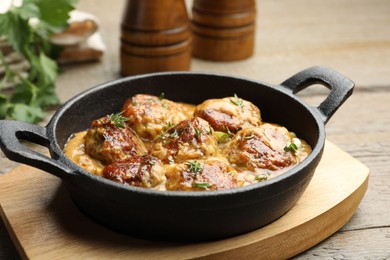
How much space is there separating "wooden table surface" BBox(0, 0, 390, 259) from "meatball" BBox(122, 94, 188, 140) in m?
0.67

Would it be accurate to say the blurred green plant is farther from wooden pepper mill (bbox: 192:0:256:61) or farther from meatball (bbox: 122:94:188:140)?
wooden pepper mill (bbox: 192:0:256:61)

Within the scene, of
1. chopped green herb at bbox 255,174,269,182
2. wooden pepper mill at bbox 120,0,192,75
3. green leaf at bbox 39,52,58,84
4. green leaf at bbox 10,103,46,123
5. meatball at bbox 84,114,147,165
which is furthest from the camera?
wooden pepper mill at bbox 120,0,192,75

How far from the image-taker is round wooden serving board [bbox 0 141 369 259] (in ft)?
6.98

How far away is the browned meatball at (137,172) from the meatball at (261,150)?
32 cm

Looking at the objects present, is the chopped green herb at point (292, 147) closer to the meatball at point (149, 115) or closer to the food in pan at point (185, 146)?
the food in pan at point (185, 146)

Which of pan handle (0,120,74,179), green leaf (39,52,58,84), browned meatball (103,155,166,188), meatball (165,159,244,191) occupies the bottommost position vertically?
green leaf (39,52,58,84)

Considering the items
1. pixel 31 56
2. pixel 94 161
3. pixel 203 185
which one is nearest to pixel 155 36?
pixel 31 56

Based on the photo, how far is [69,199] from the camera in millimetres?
2412

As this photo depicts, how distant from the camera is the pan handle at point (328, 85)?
8.54 feet

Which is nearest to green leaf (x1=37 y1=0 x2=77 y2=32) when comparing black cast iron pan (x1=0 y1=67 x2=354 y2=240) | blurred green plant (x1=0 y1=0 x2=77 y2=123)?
blurred green plant (x1=0 y1=0 x2=77 y2=123)

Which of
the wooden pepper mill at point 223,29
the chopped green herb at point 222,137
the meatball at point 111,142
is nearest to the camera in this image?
the meatball at point 111,142

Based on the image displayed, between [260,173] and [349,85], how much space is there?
621mm

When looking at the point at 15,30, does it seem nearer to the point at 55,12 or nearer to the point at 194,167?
the point at 55,12

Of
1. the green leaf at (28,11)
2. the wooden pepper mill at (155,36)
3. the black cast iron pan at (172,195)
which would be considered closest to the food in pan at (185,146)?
the black cast iron pan at (172,195)
